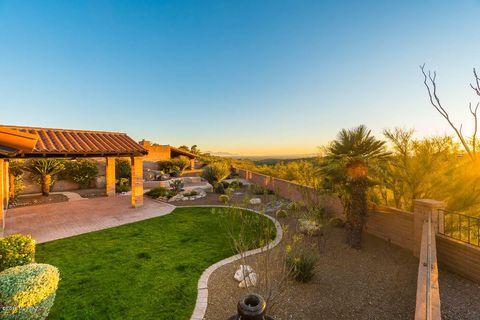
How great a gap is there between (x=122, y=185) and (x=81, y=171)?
3678 millimetres

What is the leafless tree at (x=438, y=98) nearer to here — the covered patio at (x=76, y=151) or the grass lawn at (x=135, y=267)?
the grass lawn at (x=135, y=267)

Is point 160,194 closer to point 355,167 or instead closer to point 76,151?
point 76,151

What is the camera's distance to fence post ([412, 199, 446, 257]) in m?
5.39

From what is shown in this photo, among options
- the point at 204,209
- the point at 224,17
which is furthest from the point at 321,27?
the point at 204,209

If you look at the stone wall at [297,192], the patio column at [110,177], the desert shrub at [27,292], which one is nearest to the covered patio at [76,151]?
the patio column at [110,177]

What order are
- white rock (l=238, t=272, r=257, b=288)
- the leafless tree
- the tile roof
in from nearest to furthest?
1. white rock (l=238, t=272, r=257, b=288)
2. the tile roof
3. the leafless tree

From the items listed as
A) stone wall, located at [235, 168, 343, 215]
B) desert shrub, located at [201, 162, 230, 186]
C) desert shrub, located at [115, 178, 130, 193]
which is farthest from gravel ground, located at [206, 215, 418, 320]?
desert shrub, located at [115, 178, 130, 193]

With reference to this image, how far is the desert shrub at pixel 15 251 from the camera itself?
3.77m

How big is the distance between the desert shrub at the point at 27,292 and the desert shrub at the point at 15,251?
39.7 inches

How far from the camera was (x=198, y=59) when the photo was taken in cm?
1565

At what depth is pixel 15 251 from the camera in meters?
3.86

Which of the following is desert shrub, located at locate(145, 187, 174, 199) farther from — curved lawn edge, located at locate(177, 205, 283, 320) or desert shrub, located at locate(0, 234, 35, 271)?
desert shrub, located at locate(0, 234, 35, 271)

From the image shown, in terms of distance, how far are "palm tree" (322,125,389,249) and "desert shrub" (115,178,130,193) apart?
14184mm

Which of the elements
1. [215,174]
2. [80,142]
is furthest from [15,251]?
[215,174]
